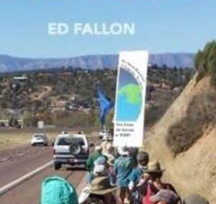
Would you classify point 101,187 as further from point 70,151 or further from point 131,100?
point 70,151

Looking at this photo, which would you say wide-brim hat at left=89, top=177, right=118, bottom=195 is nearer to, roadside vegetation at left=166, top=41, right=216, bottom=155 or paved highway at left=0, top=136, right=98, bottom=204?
paved highway at left=0, top=136, right=98, bottom=204

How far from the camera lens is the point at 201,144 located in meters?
30.5

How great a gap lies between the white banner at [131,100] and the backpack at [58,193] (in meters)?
9.47

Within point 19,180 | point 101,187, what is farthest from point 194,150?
point 101,187

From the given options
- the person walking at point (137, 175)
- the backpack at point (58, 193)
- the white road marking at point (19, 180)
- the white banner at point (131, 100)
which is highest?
the white banner at point (131, 100)

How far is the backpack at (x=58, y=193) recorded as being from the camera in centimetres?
566

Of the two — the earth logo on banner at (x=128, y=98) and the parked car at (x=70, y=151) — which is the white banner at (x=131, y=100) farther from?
the parked car at (x=70, y=151)

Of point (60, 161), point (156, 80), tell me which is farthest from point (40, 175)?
point (156, 80)

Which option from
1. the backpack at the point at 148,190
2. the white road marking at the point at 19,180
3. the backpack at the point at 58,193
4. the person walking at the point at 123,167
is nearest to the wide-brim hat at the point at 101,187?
the backpack at the point at 58,193

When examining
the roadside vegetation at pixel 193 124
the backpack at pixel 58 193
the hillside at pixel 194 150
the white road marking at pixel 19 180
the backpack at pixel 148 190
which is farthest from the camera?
the roadside vegetation at pixel 193 124

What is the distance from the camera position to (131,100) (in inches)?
619

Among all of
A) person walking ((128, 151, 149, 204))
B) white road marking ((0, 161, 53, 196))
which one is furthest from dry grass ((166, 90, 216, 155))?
person walking ((128, 151, 149, 204))

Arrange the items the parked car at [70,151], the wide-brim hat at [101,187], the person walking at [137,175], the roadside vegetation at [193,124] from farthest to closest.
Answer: the parked car at [70,151], the roadside vegetation at [193,124], the person walking at [137,175], the wide-brim hat at [101,187]

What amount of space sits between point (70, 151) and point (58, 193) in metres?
35.3
